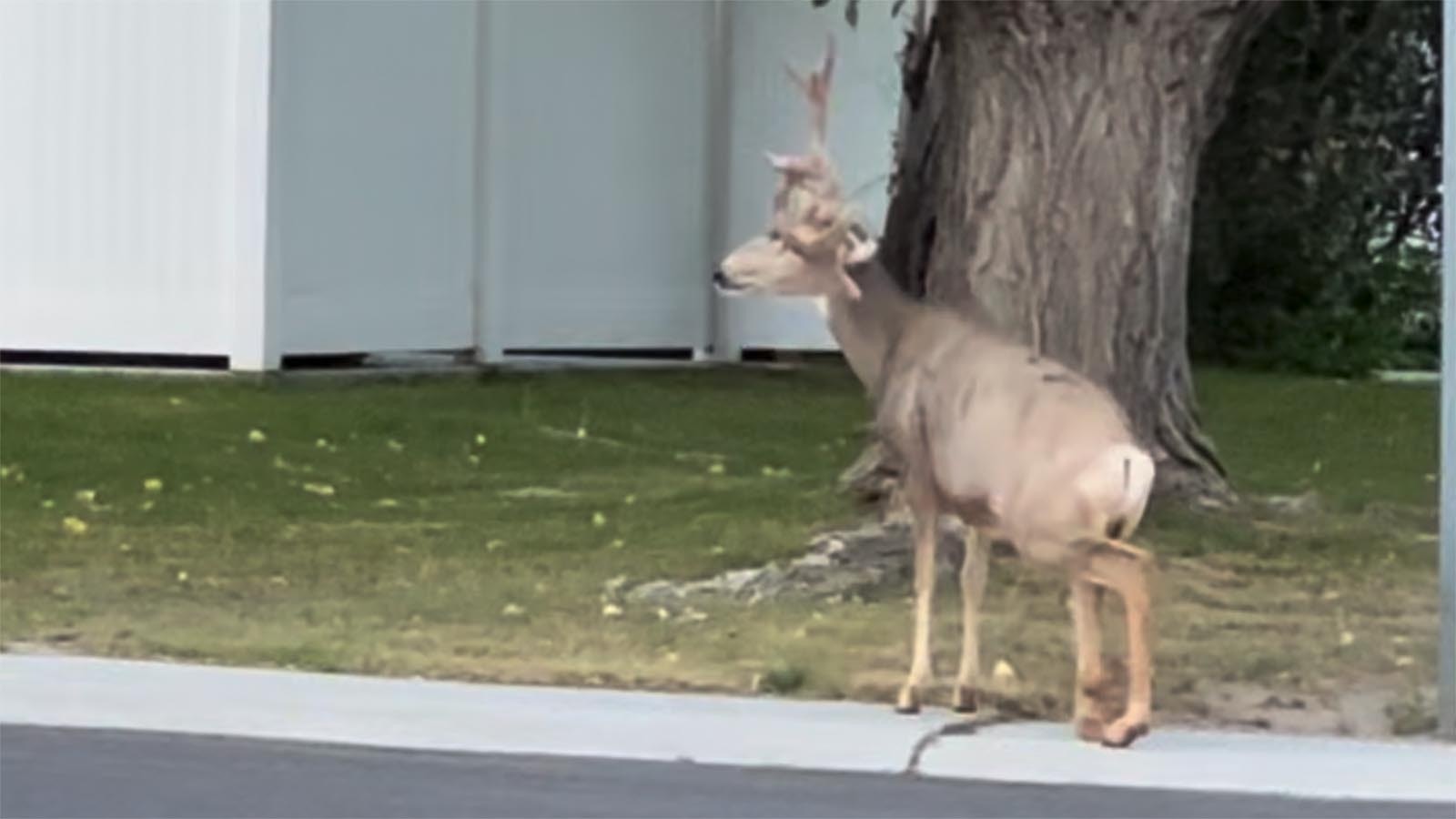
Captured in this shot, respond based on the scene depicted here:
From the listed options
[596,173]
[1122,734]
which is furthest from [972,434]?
[596,173]

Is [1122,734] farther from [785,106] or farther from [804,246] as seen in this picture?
[785,106]

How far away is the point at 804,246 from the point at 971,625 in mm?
1323

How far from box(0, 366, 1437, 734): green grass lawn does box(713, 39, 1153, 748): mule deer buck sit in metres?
0.75

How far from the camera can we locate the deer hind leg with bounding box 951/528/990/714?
28.5 ft

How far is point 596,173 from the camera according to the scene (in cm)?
2269

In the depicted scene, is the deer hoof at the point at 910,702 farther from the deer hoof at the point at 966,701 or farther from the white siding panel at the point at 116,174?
the white siding panel at the point at 116,174

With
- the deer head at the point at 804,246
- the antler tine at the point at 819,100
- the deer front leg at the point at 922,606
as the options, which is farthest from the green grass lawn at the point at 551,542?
the antler tine at the point at 819,100

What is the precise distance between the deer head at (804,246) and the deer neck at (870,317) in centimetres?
6

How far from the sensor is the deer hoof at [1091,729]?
26.9ft

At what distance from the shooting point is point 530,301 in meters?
22.2

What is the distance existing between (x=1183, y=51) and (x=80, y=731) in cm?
643

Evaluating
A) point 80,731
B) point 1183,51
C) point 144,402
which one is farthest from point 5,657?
point 144,402

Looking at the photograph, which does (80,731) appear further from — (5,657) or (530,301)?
(530,301)

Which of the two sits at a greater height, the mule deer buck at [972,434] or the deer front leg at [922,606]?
the mule deer buck at [972,434]
